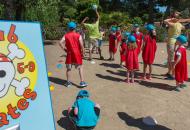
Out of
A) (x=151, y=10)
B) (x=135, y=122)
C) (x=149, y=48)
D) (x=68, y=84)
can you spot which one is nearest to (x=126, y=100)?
(x=135, y=122)

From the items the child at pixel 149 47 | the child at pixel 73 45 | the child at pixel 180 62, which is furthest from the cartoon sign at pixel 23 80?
the child at pixel 149 47

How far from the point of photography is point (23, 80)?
2.86m

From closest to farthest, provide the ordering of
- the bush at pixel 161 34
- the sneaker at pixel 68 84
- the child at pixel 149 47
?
the sneaker at pixel 68 84 < the child at pixel 149 47 < the bush at pixel 161 34

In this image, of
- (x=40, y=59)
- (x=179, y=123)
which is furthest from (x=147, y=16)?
(x=40, y=59)

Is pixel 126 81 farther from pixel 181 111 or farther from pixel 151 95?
pixel 181 111

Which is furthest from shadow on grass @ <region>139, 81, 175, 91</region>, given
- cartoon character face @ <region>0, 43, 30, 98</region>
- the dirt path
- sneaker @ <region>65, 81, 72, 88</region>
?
cartoon character face @ <region>0, 43, 30, 98</region>

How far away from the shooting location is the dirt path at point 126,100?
6578 millimetres

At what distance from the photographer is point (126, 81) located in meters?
9.64

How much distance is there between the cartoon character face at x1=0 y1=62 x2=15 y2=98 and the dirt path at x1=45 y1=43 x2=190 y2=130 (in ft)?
11.7

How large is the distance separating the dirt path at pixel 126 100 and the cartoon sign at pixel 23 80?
3265mm

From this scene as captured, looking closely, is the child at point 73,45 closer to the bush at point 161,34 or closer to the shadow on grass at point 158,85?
the shadow on grass at point 158,85

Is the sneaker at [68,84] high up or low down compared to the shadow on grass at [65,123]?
up

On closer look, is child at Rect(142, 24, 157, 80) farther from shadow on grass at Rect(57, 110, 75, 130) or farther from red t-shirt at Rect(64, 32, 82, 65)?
shadow on grass at Rect(57, 110, 75, 130)

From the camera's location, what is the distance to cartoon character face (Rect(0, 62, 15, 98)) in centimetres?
268
